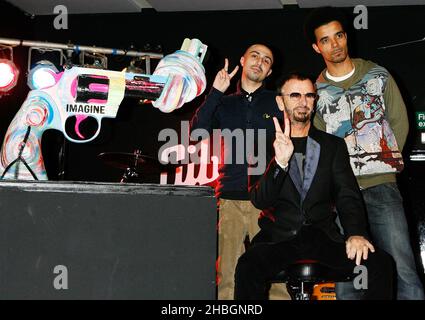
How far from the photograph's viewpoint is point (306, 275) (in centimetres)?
225

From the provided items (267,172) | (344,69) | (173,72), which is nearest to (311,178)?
(267,172)

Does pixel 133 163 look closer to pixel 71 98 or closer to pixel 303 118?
pixel 303 118

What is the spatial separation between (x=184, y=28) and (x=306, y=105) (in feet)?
9.88

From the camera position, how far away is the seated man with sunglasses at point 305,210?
228cm

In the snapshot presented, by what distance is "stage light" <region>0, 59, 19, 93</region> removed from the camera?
3205 millimetres

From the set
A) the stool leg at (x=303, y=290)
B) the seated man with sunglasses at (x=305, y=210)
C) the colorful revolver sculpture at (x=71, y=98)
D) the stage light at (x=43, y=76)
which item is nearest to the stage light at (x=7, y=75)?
the stage light at (x=43, y=76)

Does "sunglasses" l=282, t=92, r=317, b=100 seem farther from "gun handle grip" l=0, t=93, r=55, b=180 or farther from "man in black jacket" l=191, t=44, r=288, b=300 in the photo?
"gun handle grip" l=0, t=93, r=55, b=180

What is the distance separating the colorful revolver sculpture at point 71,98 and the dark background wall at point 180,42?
3.10 metres

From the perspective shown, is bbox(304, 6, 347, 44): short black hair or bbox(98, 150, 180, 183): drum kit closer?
bbox(304, 6, 347, 44): short black hair

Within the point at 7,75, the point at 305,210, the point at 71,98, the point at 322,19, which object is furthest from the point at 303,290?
the point at 7,75

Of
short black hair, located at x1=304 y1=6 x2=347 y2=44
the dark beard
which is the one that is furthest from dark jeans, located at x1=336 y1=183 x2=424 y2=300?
short black hair, located at x1=304 y1=6 x2=347 y2=44

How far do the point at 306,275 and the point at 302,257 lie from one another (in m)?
0.12

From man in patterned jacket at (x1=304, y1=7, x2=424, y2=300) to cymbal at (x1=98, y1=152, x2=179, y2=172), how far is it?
168cm

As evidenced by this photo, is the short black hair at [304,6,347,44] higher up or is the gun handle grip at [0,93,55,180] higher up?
the short black hair at [304,6,347,44]
